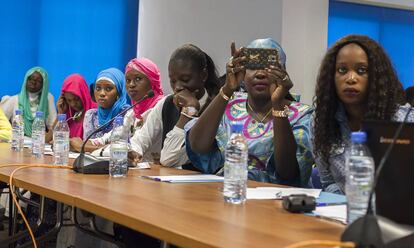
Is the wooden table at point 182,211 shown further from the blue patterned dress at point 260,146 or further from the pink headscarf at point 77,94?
the pink headscarf at point 77,94

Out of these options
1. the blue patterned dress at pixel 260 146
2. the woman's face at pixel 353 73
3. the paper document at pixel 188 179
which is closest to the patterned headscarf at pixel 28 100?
the blue patterned dress at pixel 260 146

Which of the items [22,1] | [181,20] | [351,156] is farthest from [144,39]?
[351,156]

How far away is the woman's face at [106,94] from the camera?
3.65m

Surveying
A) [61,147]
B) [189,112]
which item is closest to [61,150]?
[61,147]

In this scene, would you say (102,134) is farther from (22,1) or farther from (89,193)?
(22,1)

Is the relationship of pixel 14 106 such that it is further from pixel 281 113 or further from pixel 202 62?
pixel 281 113

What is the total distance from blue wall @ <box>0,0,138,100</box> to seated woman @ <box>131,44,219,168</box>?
2833 mm

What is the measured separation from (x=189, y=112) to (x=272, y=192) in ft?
3.04

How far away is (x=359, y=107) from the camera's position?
1.88 meters

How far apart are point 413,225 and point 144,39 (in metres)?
4.80

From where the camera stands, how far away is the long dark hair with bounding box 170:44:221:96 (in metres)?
2.77

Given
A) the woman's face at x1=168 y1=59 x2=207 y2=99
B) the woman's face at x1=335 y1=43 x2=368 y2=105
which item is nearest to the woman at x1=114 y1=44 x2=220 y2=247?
the woman's face at x1=168 y1=59 x2=207 y2=99

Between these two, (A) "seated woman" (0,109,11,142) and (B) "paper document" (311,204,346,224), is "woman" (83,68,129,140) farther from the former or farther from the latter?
(B) "paper document" (311,204,346,224)

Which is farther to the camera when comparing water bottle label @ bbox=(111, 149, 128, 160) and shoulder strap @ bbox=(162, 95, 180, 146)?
shoulder strap @ bbox=(162, 95, 180, 146)
